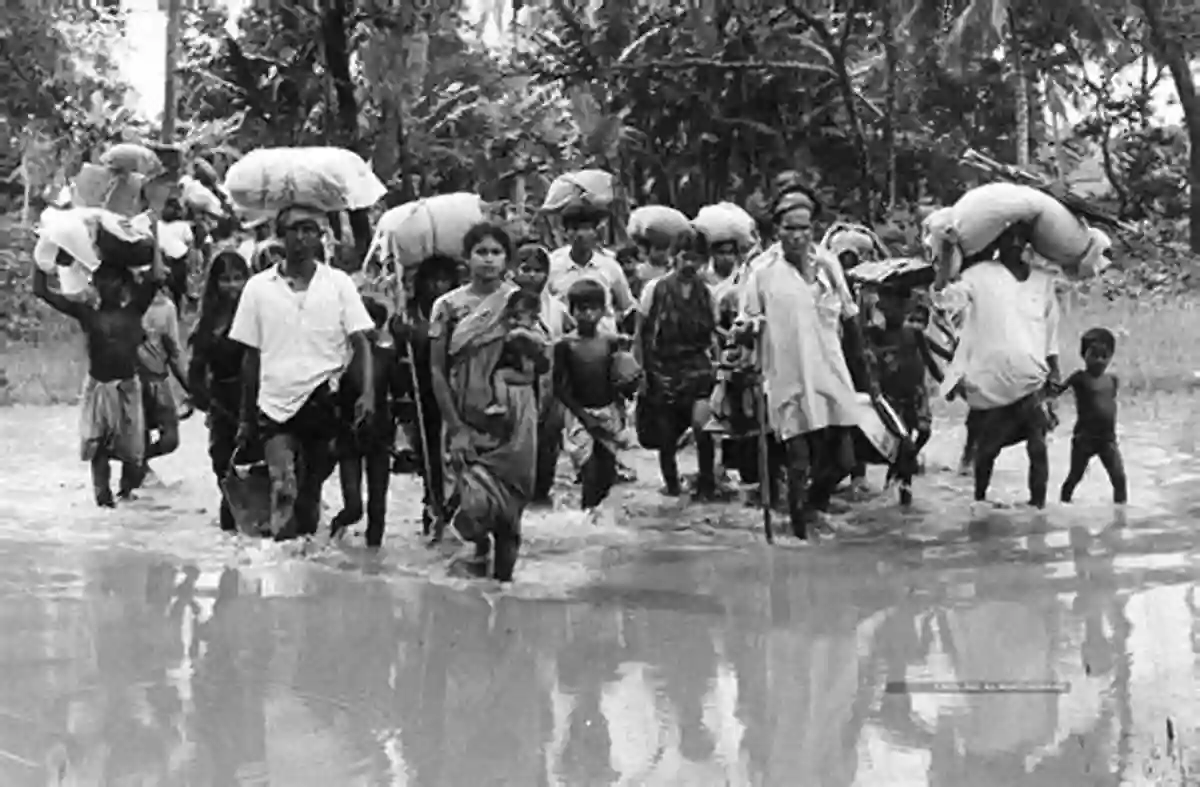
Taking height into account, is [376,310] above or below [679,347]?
above

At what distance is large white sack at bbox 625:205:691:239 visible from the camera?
34.2ft

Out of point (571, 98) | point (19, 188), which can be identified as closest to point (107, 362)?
point (571, 98)

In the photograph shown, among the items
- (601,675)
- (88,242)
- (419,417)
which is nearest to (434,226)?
(419,417)

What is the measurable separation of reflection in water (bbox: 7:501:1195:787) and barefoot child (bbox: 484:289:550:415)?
2.81ft

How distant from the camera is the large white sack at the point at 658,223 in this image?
1044 centimetres

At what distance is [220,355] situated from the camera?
8.62 m

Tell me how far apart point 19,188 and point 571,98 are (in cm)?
2055

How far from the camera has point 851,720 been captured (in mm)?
5152

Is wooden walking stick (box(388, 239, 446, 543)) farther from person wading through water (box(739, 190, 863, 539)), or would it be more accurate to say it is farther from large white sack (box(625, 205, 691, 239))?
large white sack (box(625, 205, 691, 239))

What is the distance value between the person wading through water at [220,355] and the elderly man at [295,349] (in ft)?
2.16

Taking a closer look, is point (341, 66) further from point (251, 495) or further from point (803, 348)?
point (803, 348)

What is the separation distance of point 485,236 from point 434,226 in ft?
2.39

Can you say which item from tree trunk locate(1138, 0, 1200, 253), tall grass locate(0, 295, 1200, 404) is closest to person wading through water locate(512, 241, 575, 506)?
tall grass locate(0, 295, 1200, 404)

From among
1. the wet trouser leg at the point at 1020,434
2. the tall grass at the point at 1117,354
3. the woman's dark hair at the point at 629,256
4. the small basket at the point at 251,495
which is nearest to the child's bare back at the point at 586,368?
the small basket at the point at 251,495
